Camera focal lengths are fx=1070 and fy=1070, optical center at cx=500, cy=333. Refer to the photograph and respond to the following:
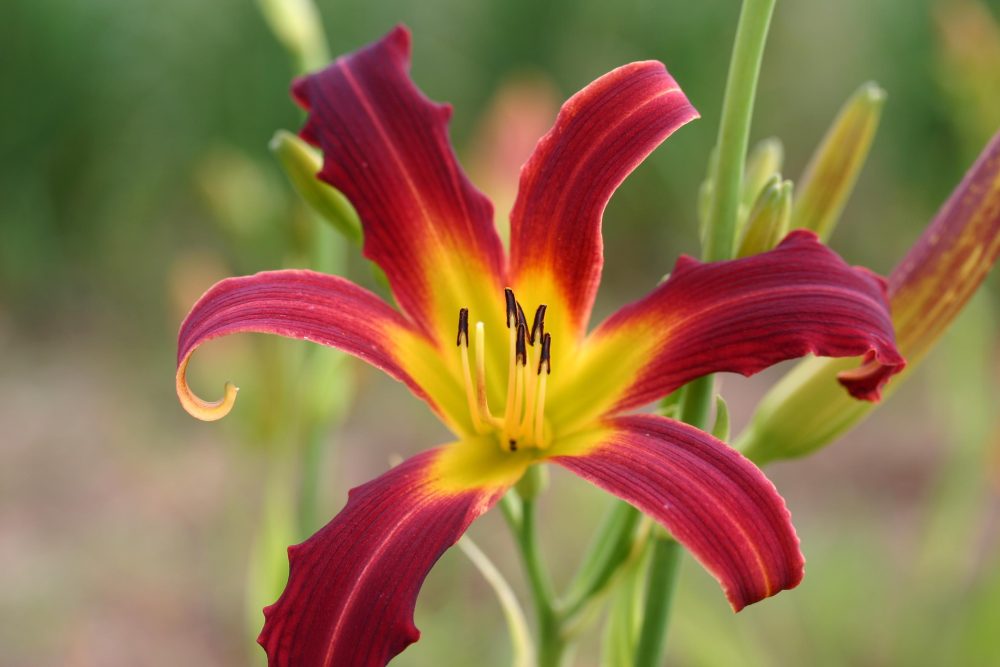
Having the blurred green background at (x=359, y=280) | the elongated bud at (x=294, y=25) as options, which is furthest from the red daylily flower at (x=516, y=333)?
the blurred green background at (x=359, y=280)

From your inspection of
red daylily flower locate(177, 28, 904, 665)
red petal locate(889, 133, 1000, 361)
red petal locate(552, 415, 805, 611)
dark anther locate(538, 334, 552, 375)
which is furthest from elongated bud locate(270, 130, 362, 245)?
red petal locate(889, 133, 1000, 361)

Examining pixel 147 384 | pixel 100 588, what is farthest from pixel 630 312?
pixel 147 384

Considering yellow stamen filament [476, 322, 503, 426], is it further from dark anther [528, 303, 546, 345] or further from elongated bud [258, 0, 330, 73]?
elongated bud [258, 0, 330, 73]

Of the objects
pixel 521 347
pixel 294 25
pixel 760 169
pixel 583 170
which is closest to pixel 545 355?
pixel 521 347

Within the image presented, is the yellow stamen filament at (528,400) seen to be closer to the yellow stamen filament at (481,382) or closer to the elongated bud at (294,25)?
the yellow stamen filament at (481,382)

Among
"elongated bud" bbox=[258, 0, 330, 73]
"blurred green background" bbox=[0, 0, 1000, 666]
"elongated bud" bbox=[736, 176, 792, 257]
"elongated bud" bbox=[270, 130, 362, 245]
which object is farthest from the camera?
"blurred green background" bbox=[0, 0, 1000, 666]
